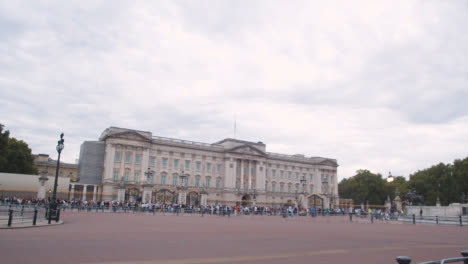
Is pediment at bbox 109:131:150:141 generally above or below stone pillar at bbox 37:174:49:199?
above

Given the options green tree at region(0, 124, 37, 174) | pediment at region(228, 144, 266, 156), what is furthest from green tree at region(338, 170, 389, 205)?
green tree at region(0, 124, 37, 174)

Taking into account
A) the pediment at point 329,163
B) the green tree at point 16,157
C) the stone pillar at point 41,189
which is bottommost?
the stone pillar at point 41,189

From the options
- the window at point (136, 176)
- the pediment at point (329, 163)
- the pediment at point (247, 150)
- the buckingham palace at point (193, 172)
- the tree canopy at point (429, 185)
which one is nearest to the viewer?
the buckingham palace at point (193, 172)

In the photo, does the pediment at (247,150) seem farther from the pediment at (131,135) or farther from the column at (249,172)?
the pediment at (131,135)

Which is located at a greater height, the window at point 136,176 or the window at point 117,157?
the window at point 117,157

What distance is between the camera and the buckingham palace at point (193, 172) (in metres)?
67.4

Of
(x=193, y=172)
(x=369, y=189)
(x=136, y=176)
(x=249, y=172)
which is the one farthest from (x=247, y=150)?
(x=369, y=189)

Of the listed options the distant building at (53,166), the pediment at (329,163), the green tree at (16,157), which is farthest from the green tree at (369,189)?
the green tree at (16,157)

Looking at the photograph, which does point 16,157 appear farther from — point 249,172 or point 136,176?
point 249,172

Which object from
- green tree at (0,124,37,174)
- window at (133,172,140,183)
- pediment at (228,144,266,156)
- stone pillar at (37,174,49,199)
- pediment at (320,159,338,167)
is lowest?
stone pillar at (37,174,49,199)

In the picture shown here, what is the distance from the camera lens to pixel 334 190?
3905 inches

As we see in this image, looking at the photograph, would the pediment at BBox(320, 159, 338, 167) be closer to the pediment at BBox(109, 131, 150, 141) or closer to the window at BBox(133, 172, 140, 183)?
the pediment at BBox(109, 131, 150, 141)

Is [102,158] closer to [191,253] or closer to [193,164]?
[193,164]

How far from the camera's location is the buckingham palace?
6744 centimetres
